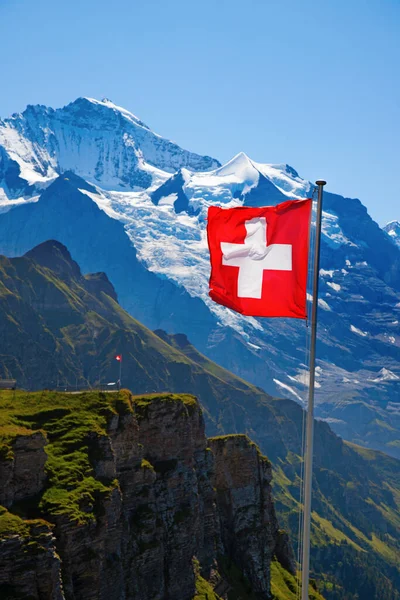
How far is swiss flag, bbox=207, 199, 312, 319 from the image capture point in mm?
51250

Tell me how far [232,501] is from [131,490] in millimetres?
31310

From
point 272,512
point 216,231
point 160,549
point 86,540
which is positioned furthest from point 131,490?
point 216,231

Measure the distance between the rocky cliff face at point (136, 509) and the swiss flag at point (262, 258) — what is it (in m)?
35.8

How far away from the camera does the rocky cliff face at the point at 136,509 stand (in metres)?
82.6

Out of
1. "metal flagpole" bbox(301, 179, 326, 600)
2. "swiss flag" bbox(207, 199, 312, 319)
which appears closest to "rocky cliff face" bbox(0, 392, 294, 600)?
"metal flagpole" bbox(301, 179, 326, 600)

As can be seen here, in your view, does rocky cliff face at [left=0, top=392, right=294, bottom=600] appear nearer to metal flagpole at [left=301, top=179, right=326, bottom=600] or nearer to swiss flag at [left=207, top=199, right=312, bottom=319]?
metal flagpole at [left=301, top=179, right=326, bottom=600]

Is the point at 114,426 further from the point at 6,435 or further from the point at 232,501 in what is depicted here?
the point at 232,501

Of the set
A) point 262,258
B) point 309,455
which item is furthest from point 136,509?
point 262,258

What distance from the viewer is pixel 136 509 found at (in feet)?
340

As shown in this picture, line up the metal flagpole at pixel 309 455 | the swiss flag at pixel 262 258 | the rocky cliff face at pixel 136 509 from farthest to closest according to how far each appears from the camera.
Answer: the rocky cliff face at pixel 136 509
the swiss flag at pixel 262 258
the metal flagpole at pixel 309 455

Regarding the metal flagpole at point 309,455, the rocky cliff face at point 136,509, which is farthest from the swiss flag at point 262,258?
the rocky cliff face at point 136,509

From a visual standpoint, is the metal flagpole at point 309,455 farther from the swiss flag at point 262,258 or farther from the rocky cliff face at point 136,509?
the rocky cliff face at point 136,509

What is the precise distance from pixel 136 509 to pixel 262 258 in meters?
59.4

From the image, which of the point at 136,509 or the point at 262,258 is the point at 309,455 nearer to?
the point at 262,258
